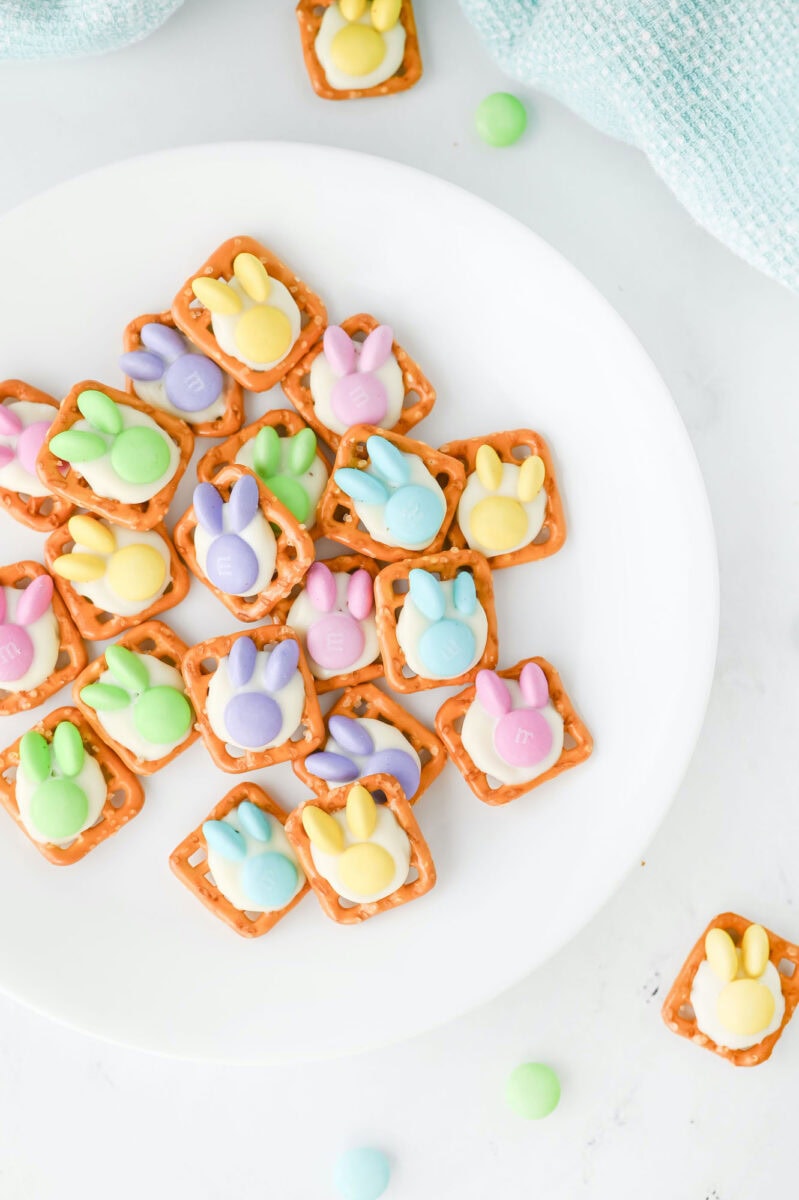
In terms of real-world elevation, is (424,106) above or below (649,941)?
above

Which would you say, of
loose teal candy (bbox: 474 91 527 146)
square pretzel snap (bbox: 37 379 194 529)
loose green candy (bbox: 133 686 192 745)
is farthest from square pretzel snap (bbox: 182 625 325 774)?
loose teal candy (bbox: 474 91 527 146)

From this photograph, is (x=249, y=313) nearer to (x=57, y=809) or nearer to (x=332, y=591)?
(x=332, y=591)

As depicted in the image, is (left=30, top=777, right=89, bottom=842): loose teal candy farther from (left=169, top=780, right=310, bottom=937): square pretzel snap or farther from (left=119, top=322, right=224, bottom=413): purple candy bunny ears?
(left=119, top=322, right=224, bottom=413): purple candy bunny ears

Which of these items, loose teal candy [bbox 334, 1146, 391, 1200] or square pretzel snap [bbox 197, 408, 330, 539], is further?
loose teal candy [bbox 334, 1146, 391, 1200]

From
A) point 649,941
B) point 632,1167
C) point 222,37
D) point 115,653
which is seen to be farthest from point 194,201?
point 632,1167

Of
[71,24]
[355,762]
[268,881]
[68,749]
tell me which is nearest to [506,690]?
[355,762]

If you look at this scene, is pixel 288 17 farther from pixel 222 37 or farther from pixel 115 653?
pixel 115 653
